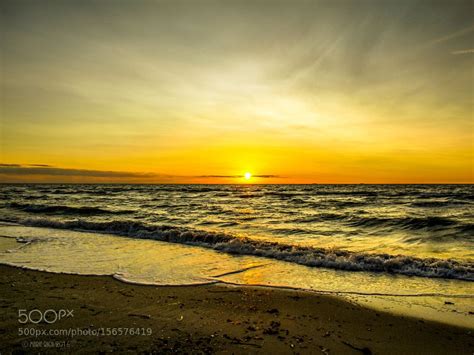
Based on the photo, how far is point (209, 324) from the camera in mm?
5301

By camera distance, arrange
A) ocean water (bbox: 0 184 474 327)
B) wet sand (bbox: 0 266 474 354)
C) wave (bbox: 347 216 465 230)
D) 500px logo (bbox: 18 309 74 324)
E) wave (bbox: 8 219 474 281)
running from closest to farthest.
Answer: wet sand (bbox: 0 266 474 354) < 500px logo (bbox: 18 309 74 324) < ocean water (bbox: 0 184 474 327) < wave (bbox: 8 219 474 281) < wave (bbox: 347 216 465 230)

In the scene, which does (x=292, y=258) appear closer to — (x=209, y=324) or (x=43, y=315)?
(x=209, y=324)

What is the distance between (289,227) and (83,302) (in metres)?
13.2

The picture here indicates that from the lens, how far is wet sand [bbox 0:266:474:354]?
4.56 metres

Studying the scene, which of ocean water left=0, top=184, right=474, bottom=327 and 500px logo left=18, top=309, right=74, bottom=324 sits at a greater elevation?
500px logo left=18, top=309, right=74, bottom=324

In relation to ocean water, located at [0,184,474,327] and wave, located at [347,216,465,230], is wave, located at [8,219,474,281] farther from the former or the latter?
wave, located at [347,216,465,230]

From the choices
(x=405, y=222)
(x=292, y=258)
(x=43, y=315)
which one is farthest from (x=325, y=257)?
(x=405, y=222)

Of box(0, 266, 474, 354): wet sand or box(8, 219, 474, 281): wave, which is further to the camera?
box(8, 219, 474, 281): wave

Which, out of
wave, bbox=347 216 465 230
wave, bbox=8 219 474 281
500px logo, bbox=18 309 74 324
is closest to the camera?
500px logo, bbox=18 309 74 324

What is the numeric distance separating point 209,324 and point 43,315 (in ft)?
9.42

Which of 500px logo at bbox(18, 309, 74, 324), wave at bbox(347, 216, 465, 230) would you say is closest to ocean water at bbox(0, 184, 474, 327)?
wave at bbox(347, 216, 465, 230)


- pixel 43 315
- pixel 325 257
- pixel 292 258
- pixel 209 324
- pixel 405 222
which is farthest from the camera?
pixel 405 222

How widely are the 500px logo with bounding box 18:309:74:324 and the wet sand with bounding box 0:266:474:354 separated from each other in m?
0.07

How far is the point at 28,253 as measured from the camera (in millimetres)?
10789
